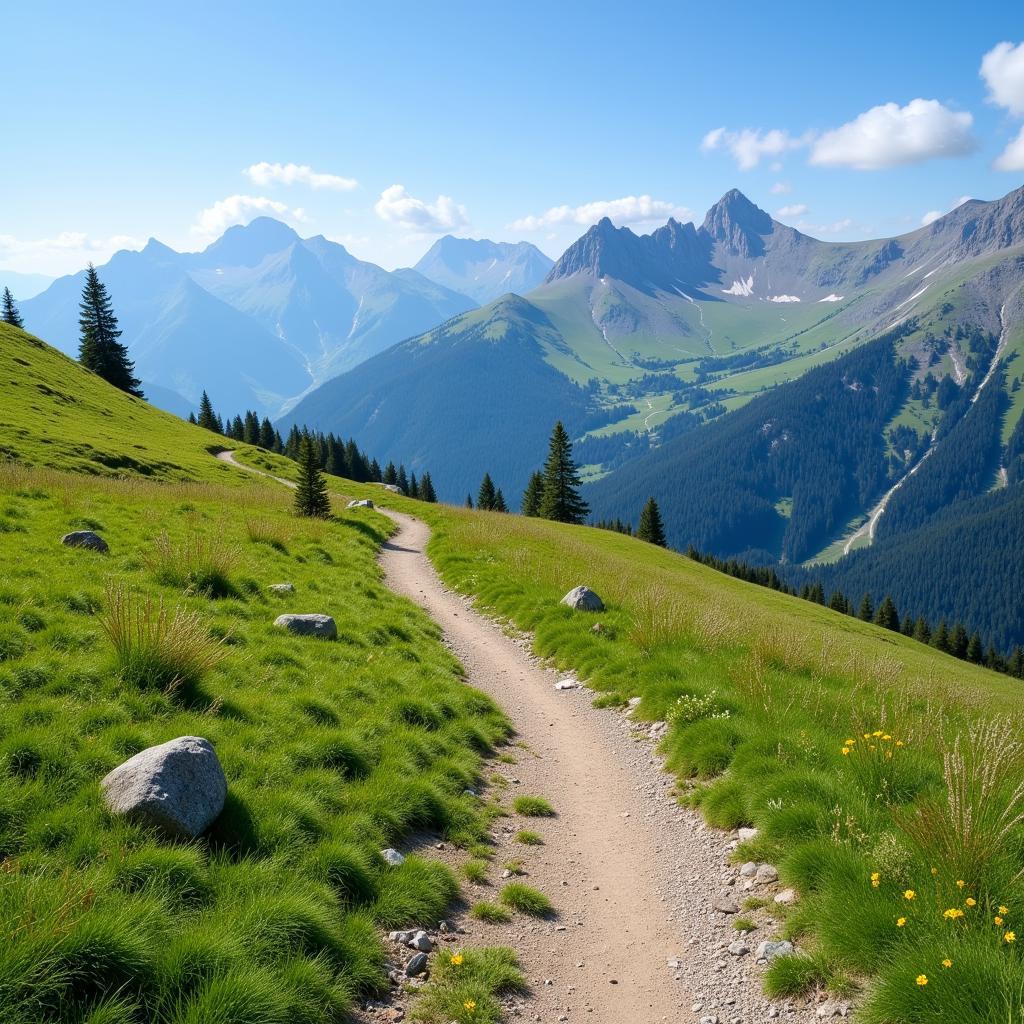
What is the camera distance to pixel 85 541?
46.9 ft

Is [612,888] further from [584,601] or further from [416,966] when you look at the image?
[584,601]

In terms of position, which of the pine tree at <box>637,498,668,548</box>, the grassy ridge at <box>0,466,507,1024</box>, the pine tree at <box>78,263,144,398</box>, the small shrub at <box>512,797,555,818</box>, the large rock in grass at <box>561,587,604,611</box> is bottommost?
the pine tree at <box>637,498,668,548</box>

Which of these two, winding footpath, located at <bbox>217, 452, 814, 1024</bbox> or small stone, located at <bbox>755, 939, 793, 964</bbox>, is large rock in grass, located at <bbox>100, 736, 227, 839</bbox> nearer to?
winding footpath, located at <bbox>217, 452, 814, 1024</bbox>

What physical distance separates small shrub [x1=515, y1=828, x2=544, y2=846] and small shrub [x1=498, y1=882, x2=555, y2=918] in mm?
1200

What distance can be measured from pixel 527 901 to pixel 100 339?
95.1 meters

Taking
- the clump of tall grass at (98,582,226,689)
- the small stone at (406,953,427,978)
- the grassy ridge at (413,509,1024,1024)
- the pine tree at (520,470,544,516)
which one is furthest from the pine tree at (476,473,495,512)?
the small stone at (406,953,427,978)

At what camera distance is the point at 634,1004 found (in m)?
5.91

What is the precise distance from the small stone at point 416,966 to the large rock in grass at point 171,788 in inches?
96.6

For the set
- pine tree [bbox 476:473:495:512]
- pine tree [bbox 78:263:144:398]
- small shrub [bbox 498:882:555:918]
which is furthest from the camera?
pine tree [bbox 476:473:495:512]

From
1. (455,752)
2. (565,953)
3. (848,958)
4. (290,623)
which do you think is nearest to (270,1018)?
(565,953)

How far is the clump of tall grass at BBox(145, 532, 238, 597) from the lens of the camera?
43.3ft

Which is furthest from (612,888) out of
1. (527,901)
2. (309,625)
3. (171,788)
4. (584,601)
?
(584,601)

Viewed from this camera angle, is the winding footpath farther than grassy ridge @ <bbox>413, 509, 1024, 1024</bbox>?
Yes

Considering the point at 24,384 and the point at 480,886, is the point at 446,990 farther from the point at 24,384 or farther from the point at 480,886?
the point at 24,384
